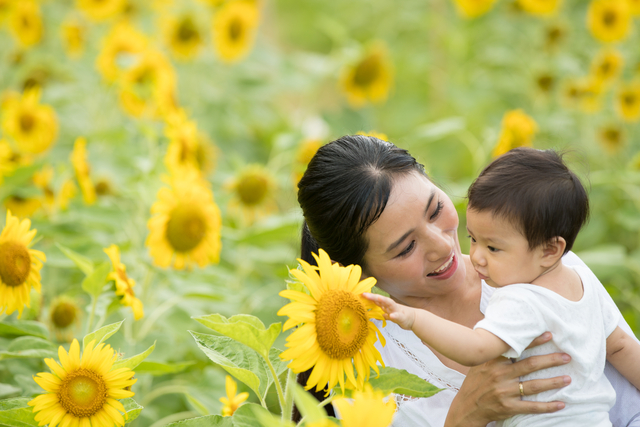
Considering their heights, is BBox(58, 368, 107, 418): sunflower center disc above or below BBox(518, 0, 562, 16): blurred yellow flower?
below

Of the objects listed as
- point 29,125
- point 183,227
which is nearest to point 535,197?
point 183,227

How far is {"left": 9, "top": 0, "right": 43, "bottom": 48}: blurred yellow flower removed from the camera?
2562 millimetres

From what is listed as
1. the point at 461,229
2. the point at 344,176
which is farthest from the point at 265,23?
the point at 344,176

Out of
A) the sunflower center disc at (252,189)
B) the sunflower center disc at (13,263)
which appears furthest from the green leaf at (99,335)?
the sunflower center disc at (252,189)

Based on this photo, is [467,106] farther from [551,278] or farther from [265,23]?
[265,23]

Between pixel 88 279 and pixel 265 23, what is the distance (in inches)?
163

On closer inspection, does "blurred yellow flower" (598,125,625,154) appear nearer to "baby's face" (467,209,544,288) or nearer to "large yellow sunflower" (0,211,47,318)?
"baby's face" (467,209,544,288)

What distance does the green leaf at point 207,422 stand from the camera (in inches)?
33.9

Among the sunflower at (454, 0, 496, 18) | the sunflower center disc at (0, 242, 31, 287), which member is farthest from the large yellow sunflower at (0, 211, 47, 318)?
the sunflower at (454, 0, 496, 18)

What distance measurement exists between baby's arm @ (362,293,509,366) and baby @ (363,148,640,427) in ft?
0.09

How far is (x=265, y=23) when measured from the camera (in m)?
4.89

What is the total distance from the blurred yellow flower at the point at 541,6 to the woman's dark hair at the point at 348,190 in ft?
6.58

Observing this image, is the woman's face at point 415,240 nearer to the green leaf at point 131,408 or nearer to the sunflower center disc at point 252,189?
the green leaf at point 131,408

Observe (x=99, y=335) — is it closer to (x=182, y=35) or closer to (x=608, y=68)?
(x=182, y=35)
